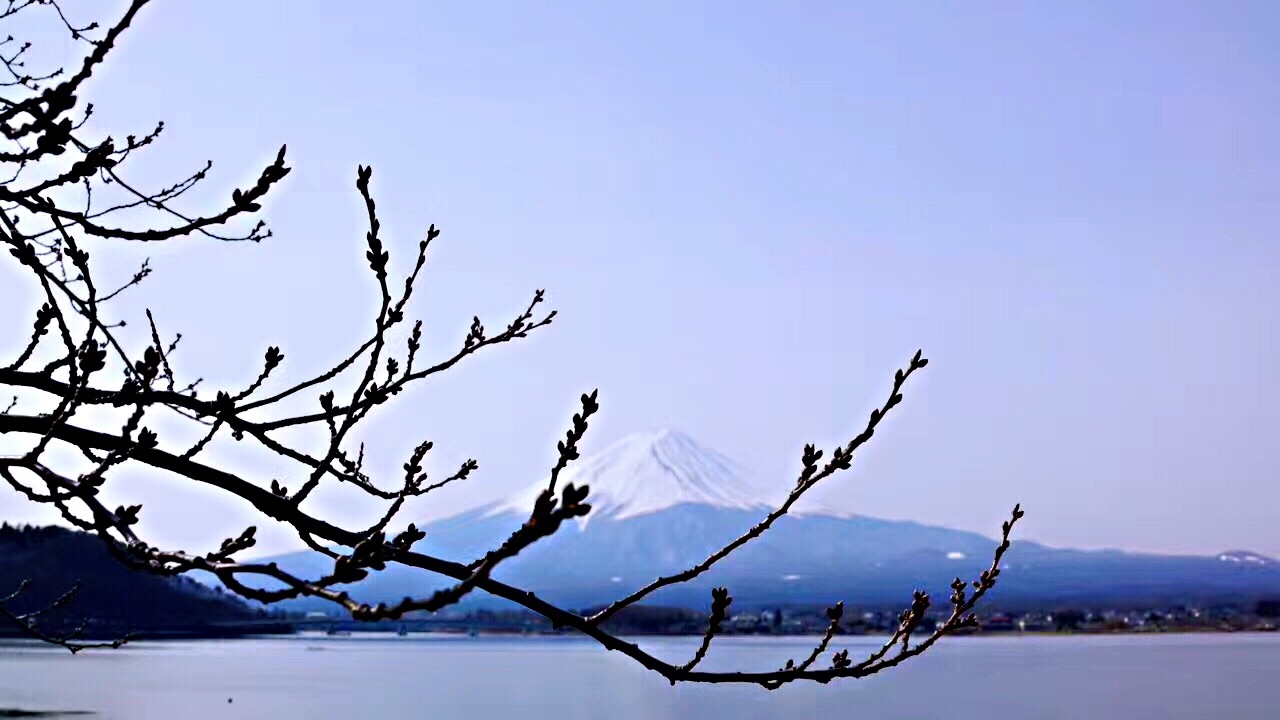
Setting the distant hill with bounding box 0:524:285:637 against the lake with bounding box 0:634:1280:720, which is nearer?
the lake with bounding box 0:634:1280:720

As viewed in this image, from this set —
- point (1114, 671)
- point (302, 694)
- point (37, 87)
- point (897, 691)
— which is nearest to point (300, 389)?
point (37, 87)

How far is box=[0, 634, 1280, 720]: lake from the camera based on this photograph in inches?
2950

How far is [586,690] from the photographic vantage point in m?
102

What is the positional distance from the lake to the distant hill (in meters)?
3.39

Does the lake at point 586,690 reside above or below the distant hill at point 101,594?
below

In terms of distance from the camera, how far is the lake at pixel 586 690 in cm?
7494

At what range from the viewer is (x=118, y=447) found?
315cm

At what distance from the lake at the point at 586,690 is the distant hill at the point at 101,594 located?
3393 millimetres

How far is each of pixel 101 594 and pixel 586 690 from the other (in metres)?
30.0

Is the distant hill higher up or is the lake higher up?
the distant hill

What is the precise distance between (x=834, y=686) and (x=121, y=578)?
149 ft

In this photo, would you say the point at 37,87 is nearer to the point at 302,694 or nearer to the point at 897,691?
the point at 302,694

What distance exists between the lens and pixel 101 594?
110 m

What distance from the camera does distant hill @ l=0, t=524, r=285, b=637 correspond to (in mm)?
91562
